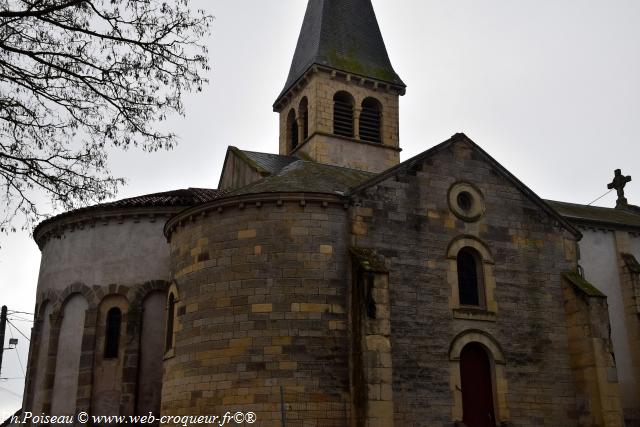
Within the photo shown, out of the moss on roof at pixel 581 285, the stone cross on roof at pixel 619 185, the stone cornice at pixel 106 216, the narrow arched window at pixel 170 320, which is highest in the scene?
the stone cross on roof at pixel 619 185

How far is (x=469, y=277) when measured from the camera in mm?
17906

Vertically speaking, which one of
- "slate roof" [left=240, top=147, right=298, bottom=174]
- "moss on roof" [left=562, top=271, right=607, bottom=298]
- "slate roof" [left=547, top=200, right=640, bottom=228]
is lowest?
"moss on roof" [left=562, top=271, right=607, bottom=298]

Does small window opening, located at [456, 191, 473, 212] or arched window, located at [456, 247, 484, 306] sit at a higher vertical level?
small window opening, located at [456, 191, 473, 212]

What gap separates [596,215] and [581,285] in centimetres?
971

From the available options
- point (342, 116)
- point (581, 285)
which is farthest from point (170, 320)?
point (342, 116)

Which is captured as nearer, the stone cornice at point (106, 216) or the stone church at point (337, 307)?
the stone church at point (337, 307)

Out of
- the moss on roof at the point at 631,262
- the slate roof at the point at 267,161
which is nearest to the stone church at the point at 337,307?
the slate roof at the point at 267,161

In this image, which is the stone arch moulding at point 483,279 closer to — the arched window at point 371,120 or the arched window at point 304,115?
the arched window at point 371,120

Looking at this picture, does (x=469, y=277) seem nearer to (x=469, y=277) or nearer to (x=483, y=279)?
(x=469, y=277)

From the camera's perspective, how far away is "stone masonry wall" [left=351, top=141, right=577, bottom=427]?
1619 centimetres

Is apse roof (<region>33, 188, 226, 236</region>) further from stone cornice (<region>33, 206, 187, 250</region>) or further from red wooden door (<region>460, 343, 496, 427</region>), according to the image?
red wooden door (<region>460, 343, 496, 427</region>)

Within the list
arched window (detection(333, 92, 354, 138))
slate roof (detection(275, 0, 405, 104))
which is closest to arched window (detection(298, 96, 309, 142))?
slate roof (detection(275, 0, 405, 104))

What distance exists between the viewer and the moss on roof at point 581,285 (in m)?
18.1

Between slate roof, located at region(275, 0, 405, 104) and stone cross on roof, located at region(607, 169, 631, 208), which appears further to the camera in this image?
stone cross on roof, located at region(607, 169, 631, 208)
